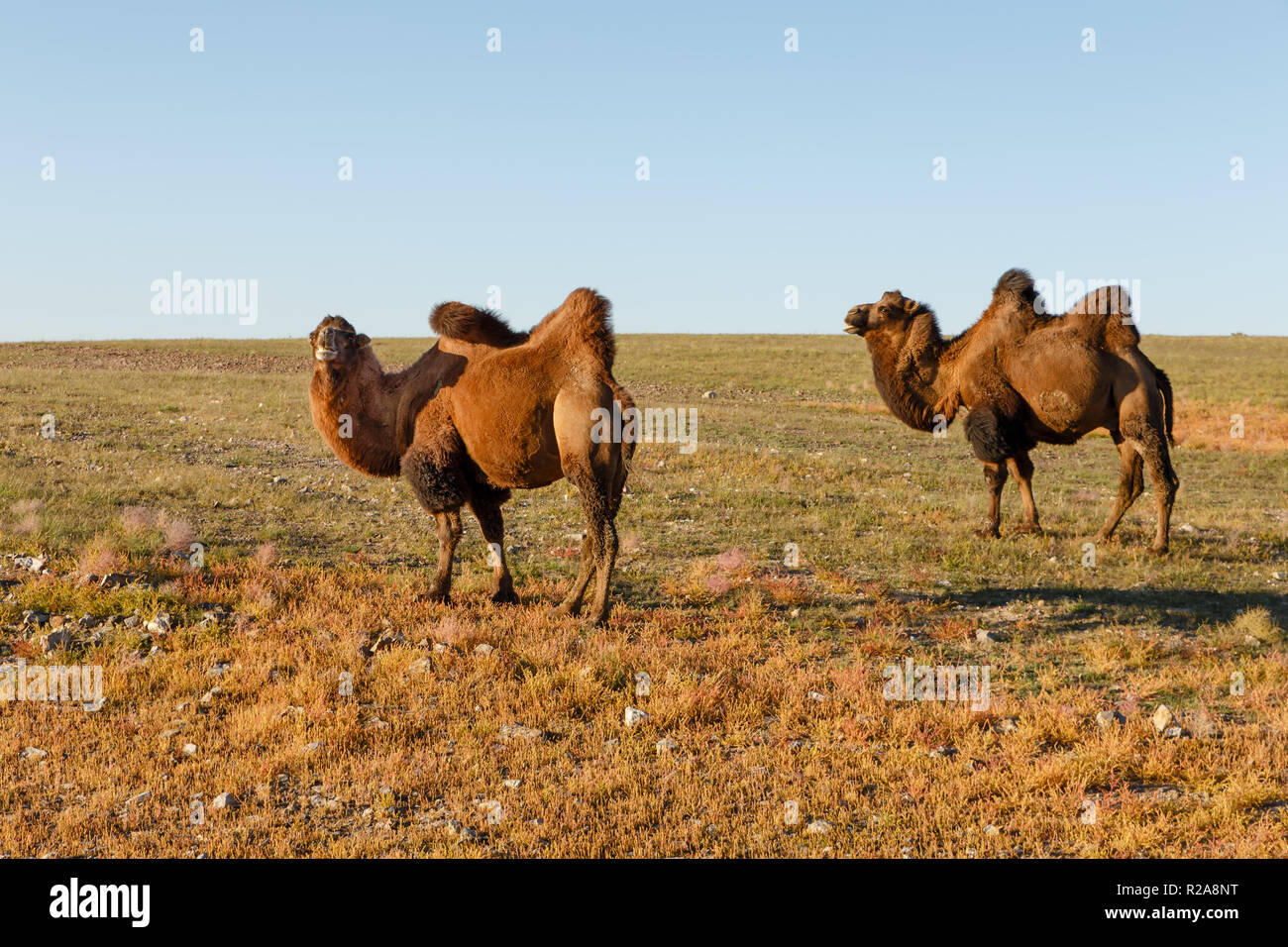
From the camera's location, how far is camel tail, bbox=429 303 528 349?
970cm

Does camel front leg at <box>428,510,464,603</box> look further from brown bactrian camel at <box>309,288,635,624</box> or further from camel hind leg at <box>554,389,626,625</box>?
camel hind leg at <box>554,389,626,625</box>

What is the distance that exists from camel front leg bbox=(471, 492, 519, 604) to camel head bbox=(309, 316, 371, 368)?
2.11m

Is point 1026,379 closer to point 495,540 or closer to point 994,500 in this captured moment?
point 994,500

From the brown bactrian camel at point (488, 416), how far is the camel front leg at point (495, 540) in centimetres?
1

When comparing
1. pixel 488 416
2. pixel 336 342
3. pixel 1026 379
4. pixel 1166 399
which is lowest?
pixel 488 416

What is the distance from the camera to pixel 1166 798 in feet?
18.3

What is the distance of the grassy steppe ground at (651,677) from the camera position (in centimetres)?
534

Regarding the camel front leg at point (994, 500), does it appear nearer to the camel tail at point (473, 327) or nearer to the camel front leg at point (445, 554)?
the camel tail at point (473, 327)

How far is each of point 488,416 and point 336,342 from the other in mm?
1955

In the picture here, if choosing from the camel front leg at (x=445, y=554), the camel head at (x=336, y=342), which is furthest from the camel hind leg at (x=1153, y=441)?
the camel head at (x=336, y=342)

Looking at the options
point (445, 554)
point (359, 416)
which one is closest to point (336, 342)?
point (359, 416)

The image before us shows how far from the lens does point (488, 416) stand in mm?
9062
